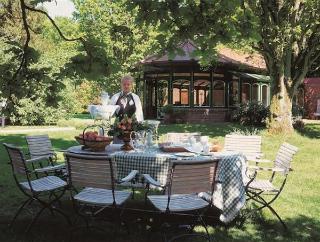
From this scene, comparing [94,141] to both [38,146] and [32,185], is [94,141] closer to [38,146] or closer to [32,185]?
[32,185]

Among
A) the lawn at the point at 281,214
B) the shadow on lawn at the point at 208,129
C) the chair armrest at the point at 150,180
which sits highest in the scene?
the chair armrest at the point at 150,180

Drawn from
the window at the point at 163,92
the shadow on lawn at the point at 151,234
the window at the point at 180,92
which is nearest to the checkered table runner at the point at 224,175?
the shadow on lawn at the point at 151,234

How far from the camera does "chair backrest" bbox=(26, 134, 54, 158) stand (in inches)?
299

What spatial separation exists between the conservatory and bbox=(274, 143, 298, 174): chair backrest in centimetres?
2053

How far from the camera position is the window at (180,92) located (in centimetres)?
2867

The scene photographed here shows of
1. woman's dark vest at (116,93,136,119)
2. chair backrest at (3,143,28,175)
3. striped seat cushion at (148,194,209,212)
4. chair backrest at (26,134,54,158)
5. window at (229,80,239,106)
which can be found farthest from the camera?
window at (229,80,239,106)

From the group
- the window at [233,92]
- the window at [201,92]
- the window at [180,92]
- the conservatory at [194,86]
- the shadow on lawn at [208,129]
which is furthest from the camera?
the window at [233,92]

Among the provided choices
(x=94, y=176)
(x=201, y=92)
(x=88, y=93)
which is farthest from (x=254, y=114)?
(x=94, y=176)

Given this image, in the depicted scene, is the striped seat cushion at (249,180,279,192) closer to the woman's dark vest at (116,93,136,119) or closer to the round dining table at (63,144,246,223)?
the round dining table at (63,144,246,223)

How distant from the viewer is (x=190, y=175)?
16.5 ft

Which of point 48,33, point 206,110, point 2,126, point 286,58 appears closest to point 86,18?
point 206,110

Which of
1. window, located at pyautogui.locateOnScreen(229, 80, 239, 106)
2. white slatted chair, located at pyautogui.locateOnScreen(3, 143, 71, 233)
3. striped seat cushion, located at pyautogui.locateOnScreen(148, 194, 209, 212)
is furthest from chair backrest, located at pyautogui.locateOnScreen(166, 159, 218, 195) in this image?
window, located at pyautogui.locateOnScreen(229, 80, 239, 106)

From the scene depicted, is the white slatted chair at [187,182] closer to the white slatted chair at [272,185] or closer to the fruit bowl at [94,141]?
the white slatted chair at [272,185]

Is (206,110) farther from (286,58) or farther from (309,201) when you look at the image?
(309,201)
